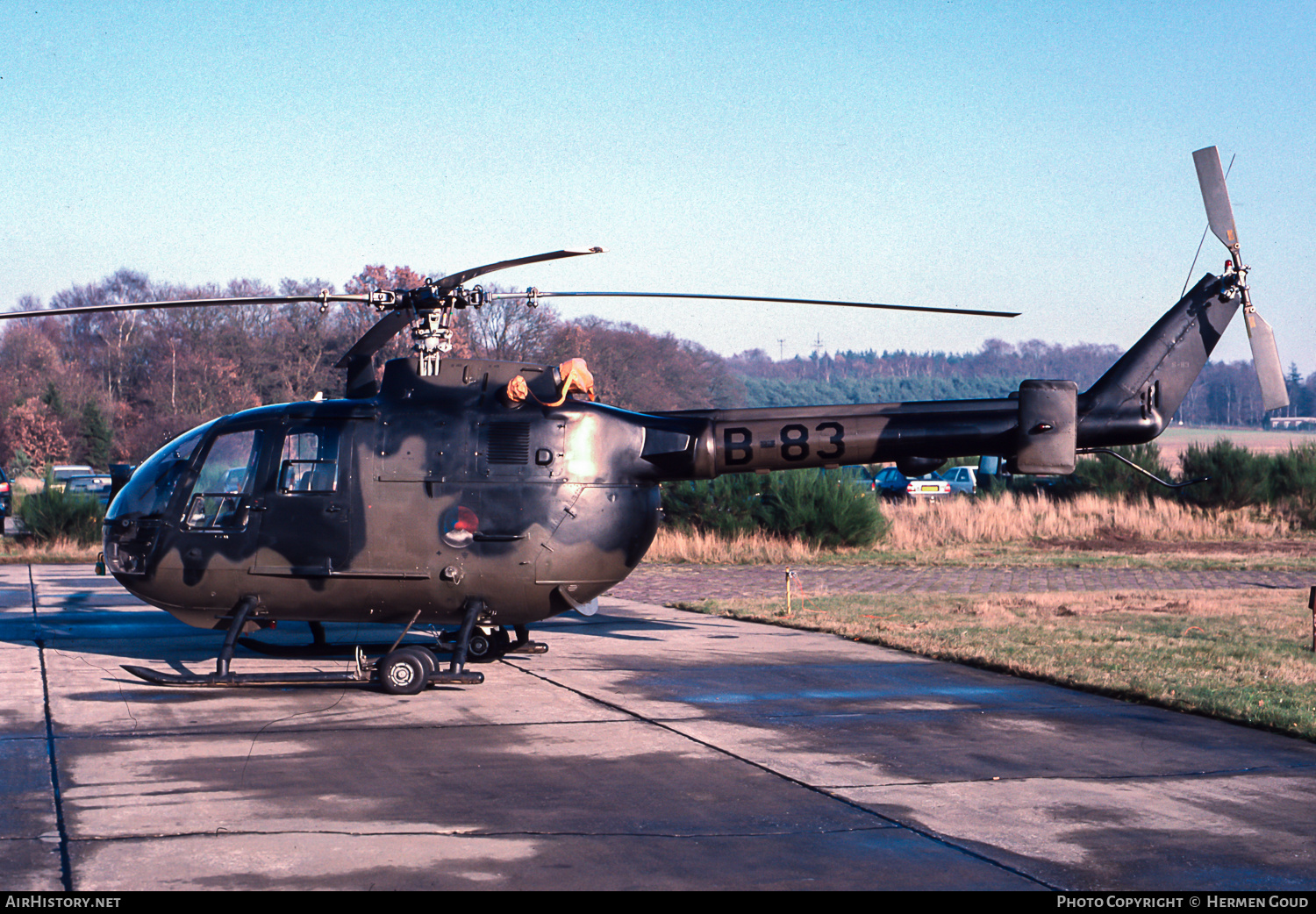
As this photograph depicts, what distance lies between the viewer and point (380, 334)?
1044 centimetres

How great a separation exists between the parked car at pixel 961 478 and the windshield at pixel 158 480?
35.7 meters

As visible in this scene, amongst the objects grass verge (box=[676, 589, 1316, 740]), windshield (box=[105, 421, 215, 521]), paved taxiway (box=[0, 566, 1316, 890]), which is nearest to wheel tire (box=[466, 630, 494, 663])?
paved taxiway (box=[0, 566, 1316, 890])

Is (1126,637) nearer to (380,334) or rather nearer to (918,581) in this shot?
(918,581)

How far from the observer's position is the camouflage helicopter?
10.1 meters

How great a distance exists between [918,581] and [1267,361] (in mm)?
9317

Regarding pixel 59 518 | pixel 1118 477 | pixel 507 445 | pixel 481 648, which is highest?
pixel 507 445

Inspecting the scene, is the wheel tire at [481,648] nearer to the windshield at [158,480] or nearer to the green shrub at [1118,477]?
the windshield at [158,480]

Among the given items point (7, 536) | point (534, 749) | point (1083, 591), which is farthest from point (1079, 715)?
point (7, 536)

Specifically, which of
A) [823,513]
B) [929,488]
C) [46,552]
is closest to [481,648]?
[823,513]

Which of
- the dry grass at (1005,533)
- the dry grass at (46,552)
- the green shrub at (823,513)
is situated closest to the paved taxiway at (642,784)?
the dry grass at (1005,533)

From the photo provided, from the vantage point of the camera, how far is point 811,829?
5953mm

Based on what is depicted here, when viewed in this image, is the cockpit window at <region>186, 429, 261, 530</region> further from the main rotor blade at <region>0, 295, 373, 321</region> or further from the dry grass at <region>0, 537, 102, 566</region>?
the dry grass at <region>0, 537, 102, 566</region>

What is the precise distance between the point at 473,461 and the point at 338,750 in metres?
3.07

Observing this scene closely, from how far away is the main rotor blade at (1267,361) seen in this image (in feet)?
34.7
